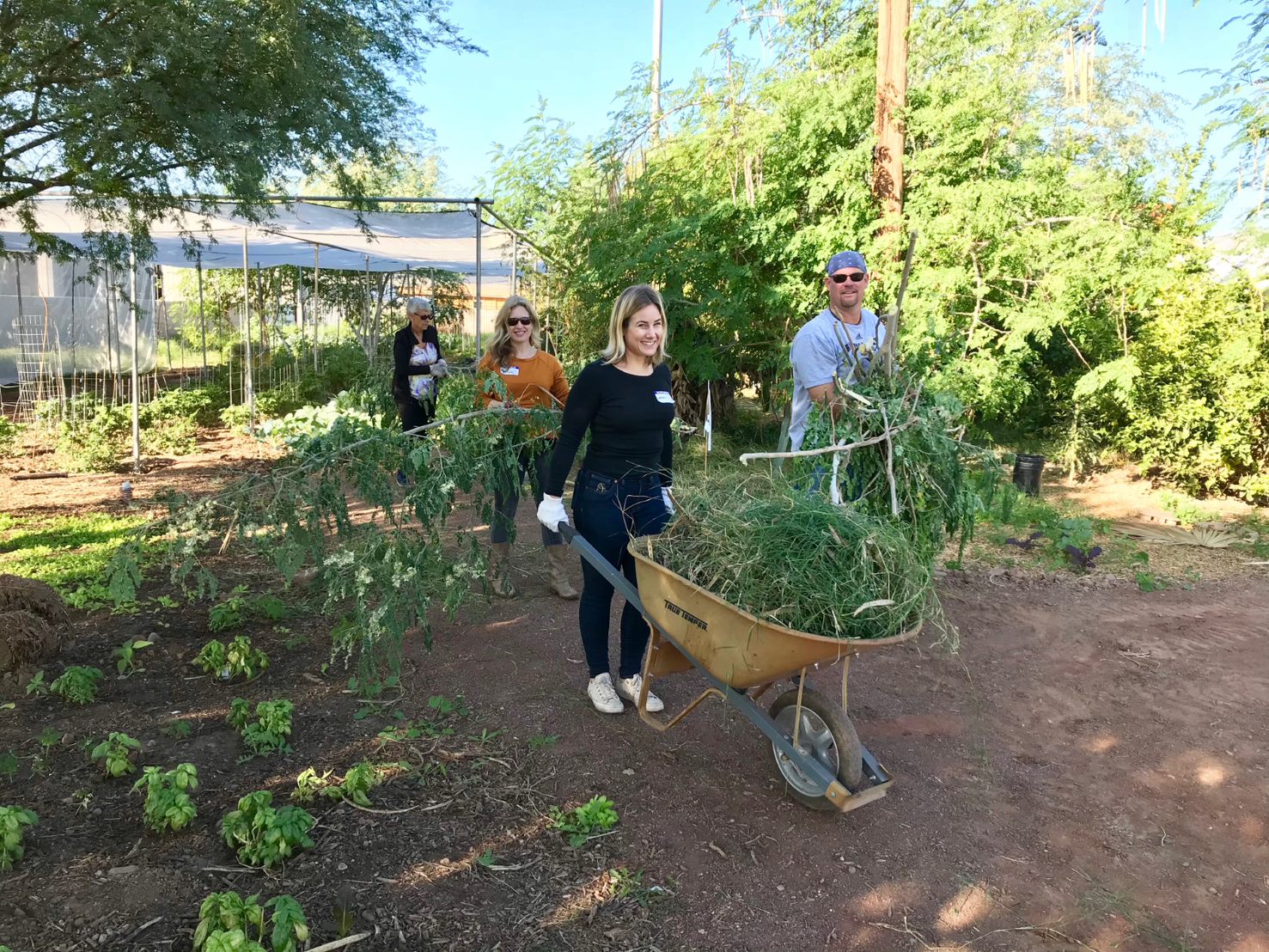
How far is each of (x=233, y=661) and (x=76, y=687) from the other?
0.60m

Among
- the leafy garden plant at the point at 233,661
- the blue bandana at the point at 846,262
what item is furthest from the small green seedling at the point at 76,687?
the blue bandana at the point at 846,262

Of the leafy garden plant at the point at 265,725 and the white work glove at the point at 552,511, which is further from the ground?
the white work glove at the point at 552,511

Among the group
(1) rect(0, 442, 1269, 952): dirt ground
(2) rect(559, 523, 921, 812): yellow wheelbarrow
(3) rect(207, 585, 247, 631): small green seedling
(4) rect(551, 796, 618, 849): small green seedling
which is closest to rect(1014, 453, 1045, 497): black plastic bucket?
(1) rect(0, 442, 1269, 952): dirt ground

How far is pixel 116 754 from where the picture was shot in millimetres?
3064

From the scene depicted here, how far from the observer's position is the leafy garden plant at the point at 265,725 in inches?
130

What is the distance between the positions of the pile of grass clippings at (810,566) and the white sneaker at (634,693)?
99 centimetres

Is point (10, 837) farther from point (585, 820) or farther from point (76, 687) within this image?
point (585, 820)

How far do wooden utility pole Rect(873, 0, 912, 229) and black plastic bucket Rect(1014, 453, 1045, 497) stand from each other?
2.72 metres

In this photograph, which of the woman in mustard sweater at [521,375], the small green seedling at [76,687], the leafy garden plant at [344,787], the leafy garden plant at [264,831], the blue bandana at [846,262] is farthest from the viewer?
the woman in mustard sweater at [521,375]

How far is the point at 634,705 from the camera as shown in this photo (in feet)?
12.2

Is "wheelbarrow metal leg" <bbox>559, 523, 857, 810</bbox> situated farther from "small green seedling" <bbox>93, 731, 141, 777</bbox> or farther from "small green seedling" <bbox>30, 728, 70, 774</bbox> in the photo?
"small green seedling" <bbox>30, 728, 70, 774</bbox>

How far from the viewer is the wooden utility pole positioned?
750 cm

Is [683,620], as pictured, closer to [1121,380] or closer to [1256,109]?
[1256,109]

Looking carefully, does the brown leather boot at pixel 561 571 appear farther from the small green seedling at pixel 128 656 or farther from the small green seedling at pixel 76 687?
the small green seedling at pixel 76 687
